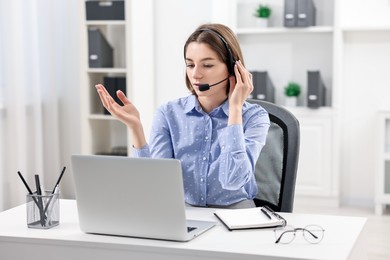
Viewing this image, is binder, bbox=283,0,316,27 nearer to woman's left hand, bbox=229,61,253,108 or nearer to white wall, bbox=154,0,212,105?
white wall, bbox=154,0,212,105

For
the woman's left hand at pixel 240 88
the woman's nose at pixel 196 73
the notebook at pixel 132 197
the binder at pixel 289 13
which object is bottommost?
the notebook at pixel 132 197

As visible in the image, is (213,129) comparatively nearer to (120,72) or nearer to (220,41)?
(220,41)

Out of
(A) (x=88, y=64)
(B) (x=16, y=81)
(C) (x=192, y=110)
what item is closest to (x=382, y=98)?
(A) (x=88, y=64)

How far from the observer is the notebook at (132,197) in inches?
59.5

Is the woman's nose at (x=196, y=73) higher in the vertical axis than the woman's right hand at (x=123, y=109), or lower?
higher

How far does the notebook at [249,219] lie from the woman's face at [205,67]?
46cm

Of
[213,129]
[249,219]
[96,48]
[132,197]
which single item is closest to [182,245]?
[132,197]

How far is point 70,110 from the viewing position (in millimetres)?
4859

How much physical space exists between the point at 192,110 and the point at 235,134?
243 millimetres

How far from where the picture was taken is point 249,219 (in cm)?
172

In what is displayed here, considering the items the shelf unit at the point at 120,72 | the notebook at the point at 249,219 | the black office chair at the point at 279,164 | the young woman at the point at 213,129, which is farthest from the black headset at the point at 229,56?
the shelf unit at the point at 120,72

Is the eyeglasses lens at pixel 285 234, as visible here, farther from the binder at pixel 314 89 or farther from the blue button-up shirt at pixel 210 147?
the binder at pixel 314 89

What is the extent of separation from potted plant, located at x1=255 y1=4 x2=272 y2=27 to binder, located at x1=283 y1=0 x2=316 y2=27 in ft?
0.59

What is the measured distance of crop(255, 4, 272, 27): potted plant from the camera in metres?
4.79
